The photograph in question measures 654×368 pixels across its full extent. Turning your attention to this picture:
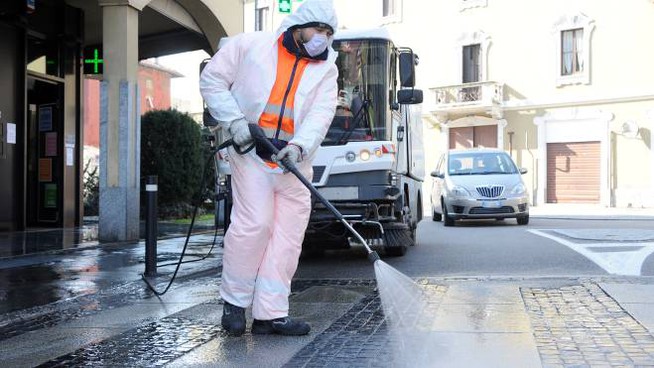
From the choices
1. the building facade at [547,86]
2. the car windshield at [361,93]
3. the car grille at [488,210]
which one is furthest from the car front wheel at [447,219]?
the building facade at [547,86]

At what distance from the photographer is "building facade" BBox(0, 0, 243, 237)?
41.0 feet

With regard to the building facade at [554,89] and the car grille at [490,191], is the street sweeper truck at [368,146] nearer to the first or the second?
the car grille at [490,191]

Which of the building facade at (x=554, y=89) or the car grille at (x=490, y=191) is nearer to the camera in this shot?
the car grille at (x=490, y=191)

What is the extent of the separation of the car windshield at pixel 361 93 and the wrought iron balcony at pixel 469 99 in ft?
76.6

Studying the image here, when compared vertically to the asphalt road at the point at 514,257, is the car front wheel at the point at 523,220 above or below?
above

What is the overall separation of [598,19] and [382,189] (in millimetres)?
24891

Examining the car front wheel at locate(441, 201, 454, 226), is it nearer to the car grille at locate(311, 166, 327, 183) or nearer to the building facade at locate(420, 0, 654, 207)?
the car grille at locate(311, 166, 327, 183)

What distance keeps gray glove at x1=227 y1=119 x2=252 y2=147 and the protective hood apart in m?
0.67

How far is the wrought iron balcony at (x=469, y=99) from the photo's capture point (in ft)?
101

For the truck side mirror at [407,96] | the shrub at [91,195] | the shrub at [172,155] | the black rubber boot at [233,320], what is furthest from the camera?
the shrub at [91,195]

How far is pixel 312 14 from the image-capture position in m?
4.27

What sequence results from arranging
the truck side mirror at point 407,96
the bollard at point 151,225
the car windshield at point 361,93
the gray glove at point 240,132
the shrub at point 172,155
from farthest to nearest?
1. the shrub at point 172,155
2. the truck side mirror at point 407,96
3. the car windshield at point 361,93
4. the bollard at point 151,225
5. the gray glove at point 240,132

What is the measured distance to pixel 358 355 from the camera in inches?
147

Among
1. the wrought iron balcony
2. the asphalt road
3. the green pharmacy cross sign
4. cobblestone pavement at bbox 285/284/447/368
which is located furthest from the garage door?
cobblestone pavement at bbox 285/284/447/368
